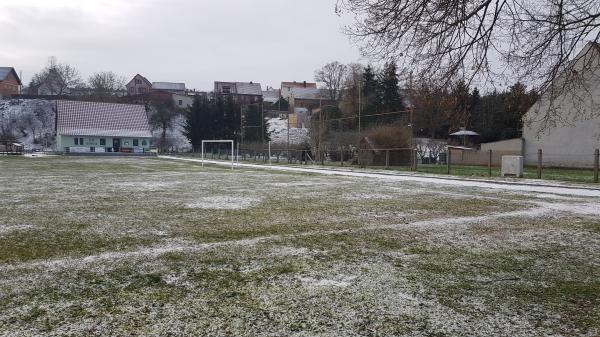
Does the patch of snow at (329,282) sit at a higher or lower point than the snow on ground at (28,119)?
lower

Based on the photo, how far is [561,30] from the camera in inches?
284

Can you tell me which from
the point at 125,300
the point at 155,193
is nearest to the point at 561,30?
the point at 125,300

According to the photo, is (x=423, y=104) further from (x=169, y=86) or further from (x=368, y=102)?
(x=169, y=86)

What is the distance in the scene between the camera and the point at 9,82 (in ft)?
343

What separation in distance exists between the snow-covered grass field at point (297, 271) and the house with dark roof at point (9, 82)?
10830 cm

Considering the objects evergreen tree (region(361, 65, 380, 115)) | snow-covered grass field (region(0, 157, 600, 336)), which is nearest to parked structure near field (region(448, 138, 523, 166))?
evergreen tree (region(361, 65, 380, 115))

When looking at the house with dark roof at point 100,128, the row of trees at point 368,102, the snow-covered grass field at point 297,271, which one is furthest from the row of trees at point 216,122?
the snow-covered grass field at point 297,271

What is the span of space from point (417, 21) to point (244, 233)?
407 cm

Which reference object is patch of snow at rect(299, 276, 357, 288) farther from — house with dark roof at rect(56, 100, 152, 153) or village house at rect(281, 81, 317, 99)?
village house at rect(281, 81, 317, 99)

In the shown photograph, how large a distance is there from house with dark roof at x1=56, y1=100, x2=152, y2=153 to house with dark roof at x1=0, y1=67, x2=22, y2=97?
1765 inches

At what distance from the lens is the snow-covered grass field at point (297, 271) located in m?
3.65

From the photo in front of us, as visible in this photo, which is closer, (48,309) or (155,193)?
(48,309)

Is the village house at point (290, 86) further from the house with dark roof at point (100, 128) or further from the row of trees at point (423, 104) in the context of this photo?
the house with dark roof at point (100, 128)

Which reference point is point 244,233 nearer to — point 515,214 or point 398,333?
point 398,333
